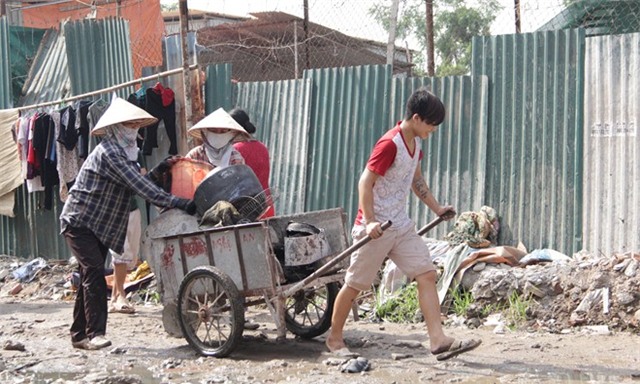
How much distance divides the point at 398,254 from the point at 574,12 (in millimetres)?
4858

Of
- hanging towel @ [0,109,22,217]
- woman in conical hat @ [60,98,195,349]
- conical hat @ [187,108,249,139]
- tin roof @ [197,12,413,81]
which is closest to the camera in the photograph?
woman in conical hat @ [60,98,195,349]

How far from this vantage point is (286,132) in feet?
35.0

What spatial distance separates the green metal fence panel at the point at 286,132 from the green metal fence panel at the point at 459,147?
148cm

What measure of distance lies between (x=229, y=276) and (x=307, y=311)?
3.56ft

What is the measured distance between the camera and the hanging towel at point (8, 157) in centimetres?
1293

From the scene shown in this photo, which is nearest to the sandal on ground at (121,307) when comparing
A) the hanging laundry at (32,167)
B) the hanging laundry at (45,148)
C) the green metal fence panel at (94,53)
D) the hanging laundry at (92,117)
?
the hanging laundry at (92,117)

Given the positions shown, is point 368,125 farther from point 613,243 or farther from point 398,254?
point 398,254

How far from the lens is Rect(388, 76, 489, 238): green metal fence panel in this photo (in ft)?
30.2

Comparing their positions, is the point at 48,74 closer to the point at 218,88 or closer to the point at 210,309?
the point at 218,88

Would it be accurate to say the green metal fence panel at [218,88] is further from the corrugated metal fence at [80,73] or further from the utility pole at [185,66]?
the corrugated metal fence at [80,73]

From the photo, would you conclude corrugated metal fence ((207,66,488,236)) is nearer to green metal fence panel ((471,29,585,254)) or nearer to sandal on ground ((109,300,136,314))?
green metal fence panel ((471,29,585,254))

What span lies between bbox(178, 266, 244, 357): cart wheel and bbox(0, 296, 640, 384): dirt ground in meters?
→ 0.14

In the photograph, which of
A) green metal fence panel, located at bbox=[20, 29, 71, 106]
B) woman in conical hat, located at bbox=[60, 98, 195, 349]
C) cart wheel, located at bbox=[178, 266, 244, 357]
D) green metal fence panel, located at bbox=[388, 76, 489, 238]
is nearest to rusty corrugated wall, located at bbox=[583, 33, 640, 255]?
green metal fence panel, located at bbox=[388, 76, 489, 238]

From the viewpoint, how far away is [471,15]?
26125mm
